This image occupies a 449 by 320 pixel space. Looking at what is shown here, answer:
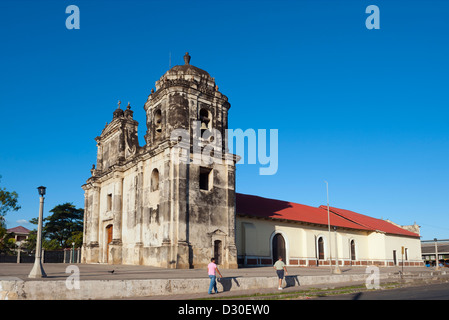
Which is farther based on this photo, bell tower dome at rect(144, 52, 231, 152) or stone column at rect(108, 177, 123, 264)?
stone column at rect(108, 177, 123, 264)

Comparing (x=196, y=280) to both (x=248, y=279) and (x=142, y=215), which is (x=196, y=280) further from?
(x=142, y=215)

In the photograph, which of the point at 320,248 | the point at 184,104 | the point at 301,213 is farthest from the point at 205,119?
the point at 320,248

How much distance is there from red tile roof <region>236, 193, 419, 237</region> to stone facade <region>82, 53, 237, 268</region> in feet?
18.1

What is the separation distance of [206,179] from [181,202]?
10.2 feet

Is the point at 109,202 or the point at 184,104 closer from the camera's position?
the point at 184,104

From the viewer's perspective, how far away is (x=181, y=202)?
75.3 feet

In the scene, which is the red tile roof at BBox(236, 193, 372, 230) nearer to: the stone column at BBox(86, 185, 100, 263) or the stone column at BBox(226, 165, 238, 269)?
the stone column at BBox(226, 165, 238, 269)

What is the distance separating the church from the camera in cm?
2333

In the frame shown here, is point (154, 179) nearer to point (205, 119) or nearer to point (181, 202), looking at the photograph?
point (181, 202)

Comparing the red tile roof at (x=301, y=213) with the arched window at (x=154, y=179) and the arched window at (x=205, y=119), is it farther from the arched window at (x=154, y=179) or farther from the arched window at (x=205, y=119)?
the arched window at (x=205, y=119)

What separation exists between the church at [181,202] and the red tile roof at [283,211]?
166 millimetres

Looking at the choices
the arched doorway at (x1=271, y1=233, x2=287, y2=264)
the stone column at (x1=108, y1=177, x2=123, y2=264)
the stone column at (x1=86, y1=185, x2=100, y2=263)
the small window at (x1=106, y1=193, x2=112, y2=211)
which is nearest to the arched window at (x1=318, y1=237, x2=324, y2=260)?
the arched doorway at (x1=271, y1=233, x2=287, y2=264)

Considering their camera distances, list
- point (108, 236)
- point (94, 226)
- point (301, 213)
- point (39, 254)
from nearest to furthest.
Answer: point (39, 254), point (108, 236), point (94, 226), point (301, 213)

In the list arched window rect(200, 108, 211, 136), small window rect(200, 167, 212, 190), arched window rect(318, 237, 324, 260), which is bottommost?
arched window rect(318, 237, 324, 260)
